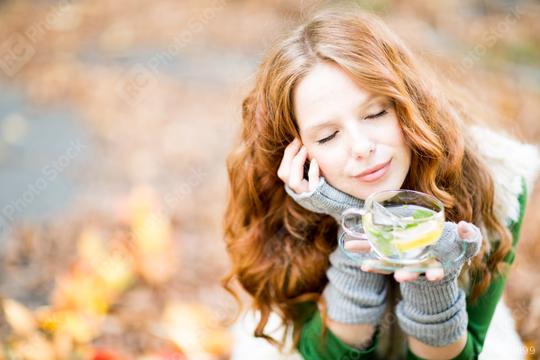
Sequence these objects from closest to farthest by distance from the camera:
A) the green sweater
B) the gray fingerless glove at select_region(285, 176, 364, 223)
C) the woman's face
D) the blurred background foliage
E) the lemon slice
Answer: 1. the lemon slice
2. the woman's face
3. the gray fingerless glove at select_region(285, 176, 364, 223)
4. the green sweater
5. the blurred background foliage

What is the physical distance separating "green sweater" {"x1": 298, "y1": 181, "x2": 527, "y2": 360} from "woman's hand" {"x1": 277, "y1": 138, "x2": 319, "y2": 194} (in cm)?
62

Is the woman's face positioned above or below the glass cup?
above

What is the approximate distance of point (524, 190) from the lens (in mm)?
2438

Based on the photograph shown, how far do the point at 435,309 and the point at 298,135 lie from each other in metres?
0.77

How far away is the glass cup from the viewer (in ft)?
5.62

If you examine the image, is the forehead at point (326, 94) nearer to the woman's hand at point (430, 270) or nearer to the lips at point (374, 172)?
the lips at point (374, 172)

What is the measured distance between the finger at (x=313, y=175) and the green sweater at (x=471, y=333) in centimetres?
65

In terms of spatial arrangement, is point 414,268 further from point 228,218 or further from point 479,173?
point 228,218

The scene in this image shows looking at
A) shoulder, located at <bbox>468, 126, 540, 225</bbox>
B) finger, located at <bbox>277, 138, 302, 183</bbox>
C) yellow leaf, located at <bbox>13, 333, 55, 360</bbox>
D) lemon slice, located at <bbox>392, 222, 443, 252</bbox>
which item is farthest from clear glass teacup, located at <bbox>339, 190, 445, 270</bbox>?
yellow leaf, located at <bbox>13, 333, 55, 360</bbox>

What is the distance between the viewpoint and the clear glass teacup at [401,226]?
1.71 metres

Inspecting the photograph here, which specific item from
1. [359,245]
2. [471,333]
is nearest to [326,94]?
[359,245]

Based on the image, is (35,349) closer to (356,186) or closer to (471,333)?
(356,186)

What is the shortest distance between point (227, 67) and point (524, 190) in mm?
3812

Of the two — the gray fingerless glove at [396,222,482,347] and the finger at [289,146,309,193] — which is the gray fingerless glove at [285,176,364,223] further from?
the gray fingerless glove at [396,222,482,347]
